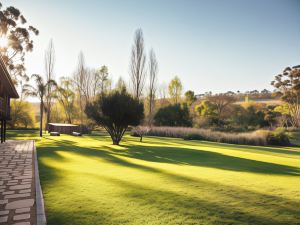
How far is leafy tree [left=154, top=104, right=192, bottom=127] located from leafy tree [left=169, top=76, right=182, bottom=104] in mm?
15643

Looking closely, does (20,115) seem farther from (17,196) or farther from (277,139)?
(277,139)

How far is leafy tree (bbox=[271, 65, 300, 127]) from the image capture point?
35.3 metres

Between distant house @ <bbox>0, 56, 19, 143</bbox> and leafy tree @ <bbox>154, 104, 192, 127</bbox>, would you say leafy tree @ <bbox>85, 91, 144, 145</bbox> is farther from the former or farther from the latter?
leafy tree @ <bbox>154, 104, 192, 127</bbox>

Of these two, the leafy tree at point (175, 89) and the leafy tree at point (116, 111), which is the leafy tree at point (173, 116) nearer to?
the leafy tree at point (175, 89)

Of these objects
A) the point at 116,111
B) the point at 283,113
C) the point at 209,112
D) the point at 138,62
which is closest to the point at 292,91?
the point at 283,113

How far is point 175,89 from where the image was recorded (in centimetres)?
5044

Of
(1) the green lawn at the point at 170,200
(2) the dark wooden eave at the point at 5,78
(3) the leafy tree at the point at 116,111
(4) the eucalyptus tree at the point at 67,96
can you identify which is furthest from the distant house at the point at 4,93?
(4) the eucalyptus tree at the point at 67,96

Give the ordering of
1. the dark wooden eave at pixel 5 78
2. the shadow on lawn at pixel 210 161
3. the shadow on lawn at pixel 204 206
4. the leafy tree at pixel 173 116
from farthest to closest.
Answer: the leafy tree at pixel 173 116 < the dark wooden eave at pixel 5 78 < the shadow on lawn at pixel 210 161 < the shadow on lawn at pixel 204 206

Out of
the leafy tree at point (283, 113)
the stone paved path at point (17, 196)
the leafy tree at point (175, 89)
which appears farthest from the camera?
the leafy tree at point (175, 89)

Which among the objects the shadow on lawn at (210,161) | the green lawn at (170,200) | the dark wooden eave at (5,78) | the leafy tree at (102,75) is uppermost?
the leafy tree at (102,75)

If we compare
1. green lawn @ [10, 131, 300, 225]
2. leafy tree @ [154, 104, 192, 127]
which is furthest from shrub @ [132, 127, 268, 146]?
green lawn @ [10, 131, 300, 225]

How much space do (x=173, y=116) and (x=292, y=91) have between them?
821 inches

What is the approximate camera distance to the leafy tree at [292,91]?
35.3 meters

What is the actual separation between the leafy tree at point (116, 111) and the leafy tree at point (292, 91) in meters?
31.2
